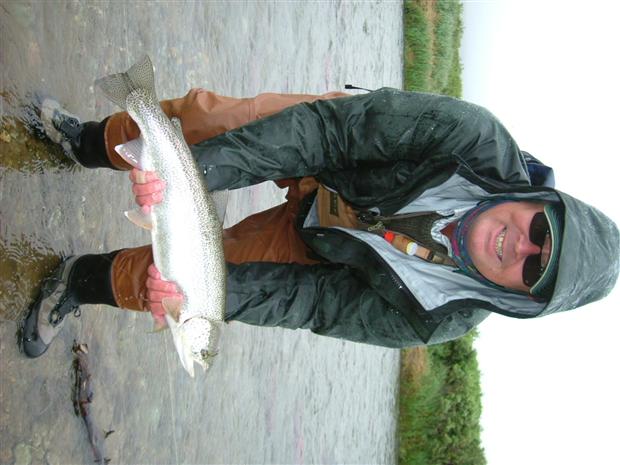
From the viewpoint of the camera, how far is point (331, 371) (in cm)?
907

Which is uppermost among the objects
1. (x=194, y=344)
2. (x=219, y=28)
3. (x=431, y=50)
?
(x=431, y=50)

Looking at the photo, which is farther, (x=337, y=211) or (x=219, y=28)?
(x=219, y=28)

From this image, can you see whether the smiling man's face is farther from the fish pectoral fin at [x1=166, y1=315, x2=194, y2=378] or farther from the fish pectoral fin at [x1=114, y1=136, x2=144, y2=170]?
the fish pectoral fin at [x1=114, y1=136, x2=144, y2=170]

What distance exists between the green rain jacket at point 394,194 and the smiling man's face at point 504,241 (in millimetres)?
81

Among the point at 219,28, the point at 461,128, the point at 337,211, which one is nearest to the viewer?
the point at 461,128

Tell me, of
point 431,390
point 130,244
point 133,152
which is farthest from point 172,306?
point 431,390

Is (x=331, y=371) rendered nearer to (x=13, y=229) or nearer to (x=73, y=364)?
(x=73, y=364)

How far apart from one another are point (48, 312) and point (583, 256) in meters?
2.68

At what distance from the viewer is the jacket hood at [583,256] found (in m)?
2.62

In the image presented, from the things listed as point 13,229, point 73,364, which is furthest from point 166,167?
point 73,364

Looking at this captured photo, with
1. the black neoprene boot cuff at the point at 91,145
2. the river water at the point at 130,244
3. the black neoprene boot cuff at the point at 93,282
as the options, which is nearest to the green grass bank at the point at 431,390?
the river water at the point at 130,244

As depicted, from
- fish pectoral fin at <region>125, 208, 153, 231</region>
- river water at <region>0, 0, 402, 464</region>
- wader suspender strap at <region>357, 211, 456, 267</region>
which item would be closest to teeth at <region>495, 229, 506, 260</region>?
wader suspender strap at <region>357, 211, 456, 267</region>

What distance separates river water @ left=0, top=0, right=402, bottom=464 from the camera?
9.88 ft

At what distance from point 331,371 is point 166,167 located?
7.11 metres
